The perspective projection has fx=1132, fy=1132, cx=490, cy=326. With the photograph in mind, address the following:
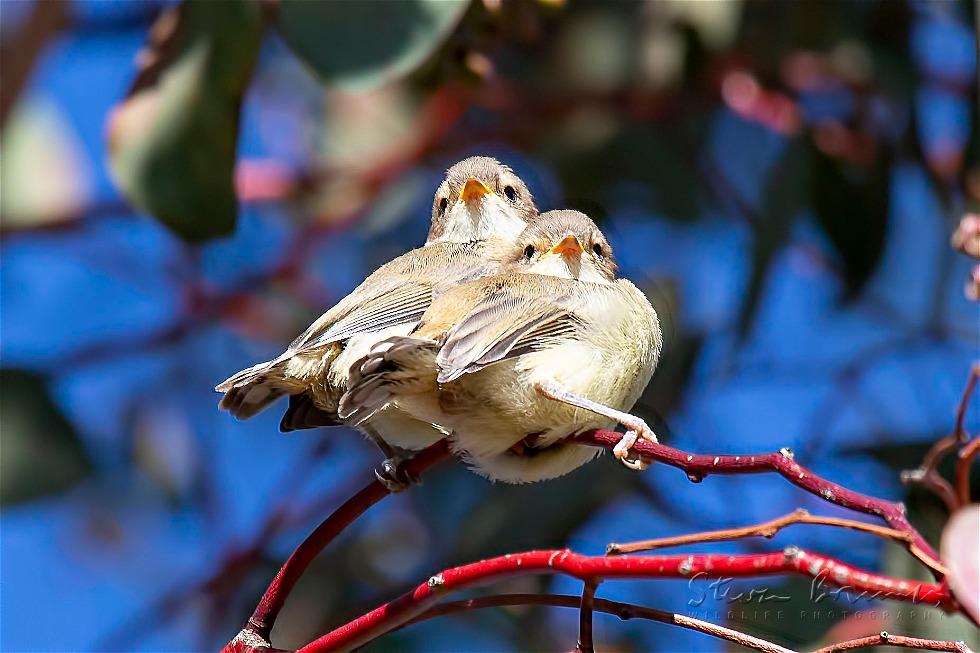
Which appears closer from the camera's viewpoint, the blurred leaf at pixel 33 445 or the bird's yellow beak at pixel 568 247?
the bird's yellow beak at pixel 568 247

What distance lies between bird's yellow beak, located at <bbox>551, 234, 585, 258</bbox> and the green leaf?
20.5 inches

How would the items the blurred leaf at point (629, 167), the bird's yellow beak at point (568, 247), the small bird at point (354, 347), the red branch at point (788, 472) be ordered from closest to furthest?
the red branch at point (788, 472) < the small bird at point (354, 347) < the bird's yellow beak at point (568, 247) < the blurred leaf at point (629, 167)

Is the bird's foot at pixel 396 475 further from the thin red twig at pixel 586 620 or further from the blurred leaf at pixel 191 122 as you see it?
the blurred leaf at pixel 191 122

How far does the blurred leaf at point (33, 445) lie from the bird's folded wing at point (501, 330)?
1556 mm

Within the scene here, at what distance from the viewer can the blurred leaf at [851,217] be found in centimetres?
354

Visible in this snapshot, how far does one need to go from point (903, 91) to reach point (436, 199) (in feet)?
5.39

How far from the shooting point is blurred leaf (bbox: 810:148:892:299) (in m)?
3.54

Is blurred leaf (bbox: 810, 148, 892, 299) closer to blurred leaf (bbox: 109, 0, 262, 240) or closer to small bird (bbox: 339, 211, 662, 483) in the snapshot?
small bird (bbox: 339, 211, 662, 483)

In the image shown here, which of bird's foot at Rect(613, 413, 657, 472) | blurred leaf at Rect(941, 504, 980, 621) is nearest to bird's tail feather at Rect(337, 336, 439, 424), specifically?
bird's foot at Rect(613, 413, 657, 472)

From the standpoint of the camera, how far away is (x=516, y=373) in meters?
2.01

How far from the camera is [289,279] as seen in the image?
3844mm

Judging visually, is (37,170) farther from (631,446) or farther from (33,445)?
(631,446)

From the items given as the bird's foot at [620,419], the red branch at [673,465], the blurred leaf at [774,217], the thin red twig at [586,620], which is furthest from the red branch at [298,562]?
the blurred leaf at [774,217]

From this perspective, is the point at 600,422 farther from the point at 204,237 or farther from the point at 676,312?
the point at 676,312
